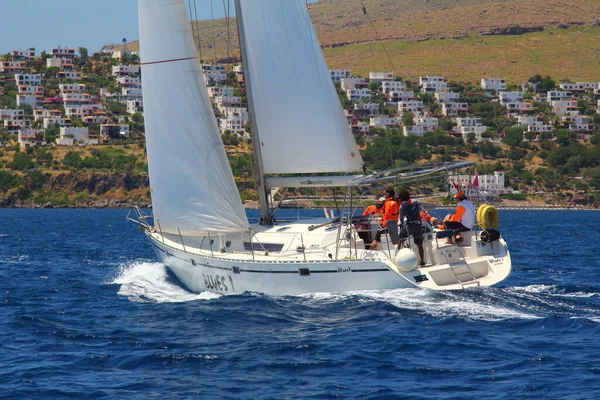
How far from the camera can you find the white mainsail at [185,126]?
75.4 ft

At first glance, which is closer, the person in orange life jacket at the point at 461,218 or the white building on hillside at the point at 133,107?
the person in orange life jacket at the point at 461,218

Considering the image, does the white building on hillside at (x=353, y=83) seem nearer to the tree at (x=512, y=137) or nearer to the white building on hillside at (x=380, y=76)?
the white building on hillside at (x=380, y=76)

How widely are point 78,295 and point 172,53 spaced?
6.23 m

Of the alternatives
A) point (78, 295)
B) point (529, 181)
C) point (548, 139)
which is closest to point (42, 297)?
point (78, 295)

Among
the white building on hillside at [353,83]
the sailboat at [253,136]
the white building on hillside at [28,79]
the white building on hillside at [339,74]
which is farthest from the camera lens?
the white building on hillside at [339,74]

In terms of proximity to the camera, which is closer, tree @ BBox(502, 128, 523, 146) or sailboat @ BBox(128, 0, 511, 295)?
sailboat @ BBox(128, 0, 511, 295)

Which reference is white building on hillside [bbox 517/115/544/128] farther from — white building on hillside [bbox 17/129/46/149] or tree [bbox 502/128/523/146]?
white building on hillside [bbox 17/129/46/149]

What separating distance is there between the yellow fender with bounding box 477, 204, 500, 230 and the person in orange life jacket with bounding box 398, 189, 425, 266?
5.99 ft

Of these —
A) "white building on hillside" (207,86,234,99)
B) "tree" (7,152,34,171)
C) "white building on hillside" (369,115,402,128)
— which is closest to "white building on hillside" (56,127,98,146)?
"tree" (7,152,34,171)

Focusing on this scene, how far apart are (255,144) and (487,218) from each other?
588 cm

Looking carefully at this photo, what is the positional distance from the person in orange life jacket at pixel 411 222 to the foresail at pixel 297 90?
10.4 feet

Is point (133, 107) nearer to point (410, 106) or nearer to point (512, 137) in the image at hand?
point (410, 106)

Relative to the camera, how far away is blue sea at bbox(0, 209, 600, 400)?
13.8 metres

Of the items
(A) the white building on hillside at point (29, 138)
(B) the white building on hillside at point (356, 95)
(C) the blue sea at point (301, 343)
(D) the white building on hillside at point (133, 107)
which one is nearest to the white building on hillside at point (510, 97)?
(B) the white building on hillside at point (356, 95)
